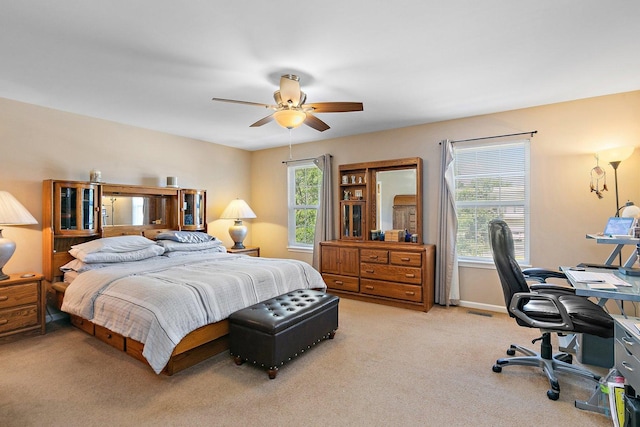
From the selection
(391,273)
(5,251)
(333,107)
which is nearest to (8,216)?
(5,251)

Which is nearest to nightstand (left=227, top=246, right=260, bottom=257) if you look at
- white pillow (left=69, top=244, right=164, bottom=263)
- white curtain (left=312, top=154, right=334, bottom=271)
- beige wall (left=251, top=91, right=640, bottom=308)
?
white curtain (left=312, top=154, right=334, bottom=271)

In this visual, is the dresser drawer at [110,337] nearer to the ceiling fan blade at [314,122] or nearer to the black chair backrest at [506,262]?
the ceiling fan blade at [314,122]

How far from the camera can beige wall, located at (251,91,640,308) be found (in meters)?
3.36

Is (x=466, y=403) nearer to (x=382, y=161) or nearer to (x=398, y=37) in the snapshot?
(x=398, y=37)

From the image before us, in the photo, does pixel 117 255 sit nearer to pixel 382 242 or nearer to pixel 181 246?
pixel 181 246

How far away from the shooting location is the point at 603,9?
1965mm

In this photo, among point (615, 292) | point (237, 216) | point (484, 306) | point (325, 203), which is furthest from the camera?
point (237, 216)

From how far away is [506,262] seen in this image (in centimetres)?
241

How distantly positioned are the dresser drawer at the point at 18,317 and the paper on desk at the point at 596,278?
496 cm

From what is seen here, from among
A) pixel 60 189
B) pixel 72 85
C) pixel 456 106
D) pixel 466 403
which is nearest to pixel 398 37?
pixel 456 106

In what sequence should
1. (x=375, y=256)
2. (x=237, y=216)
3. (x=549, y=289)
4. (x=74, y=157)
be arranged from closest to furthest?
1. (x=549, y=289)
2. (x=74, y=157)
3. (x=375, y=256)
4. (x=237, y=216)

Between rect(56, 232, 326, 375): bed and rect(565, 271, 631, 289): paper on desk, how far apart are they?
2.49 m

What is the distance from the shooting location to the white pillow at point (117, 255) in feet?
11.3

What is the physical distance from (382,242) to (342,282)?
2.79 ft
